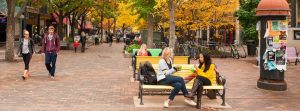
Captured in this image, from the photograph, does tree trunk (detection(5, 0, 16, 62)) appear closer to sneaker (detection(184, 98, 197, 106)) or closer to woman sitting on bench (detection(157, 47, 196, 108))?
woman sitting on bench (detection(157, 47, 196, 108))

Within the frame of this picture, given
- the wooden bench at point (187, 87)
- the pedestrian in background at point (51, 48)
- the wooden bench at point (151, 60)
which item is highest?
the pedestrian in background at point (51, 48)

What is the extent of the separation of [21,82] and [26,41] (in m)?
1.78

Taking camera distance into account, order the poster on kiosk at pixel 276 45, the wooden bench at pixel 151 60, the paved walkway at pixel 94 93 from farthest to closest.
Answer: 1. the wooden bench at pixel 151 60
2. the poster on kiosk at pixel 276 45
3. the paved walkway at pixel 94 93

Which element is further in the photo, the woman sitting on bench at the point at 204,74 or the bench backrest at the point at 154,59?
the bench backrest at the point at 154,59

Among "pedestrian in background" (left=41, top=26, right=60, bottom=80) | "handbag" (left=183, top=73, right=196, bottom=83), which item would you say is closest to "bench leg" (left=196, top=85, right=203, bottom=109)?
"handbag" (left=183, top=73, right=196, bottom=83)

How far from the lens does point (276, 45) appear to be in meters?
12.1

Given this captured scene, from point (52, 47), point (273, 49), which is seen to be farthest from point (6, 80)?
point (273, 49)

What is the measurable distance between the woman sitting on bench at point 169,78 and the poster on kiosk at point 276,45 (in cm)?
340

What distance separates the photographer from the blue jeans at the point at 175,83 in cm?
943

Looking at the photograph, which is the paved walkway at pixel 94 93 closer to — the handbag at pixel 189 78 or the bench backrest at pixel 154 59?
the bench backrest at pixel 154 59

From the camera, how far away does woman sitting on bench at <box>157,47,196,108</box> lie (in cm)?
944

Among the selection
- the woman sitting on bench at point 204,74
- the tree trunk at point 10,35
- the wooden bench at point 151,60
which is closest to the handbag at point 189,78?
the woman sitting on bench at point 204,74

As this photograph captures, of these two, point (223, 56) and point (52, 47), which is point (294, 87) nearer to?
point (52, 47)

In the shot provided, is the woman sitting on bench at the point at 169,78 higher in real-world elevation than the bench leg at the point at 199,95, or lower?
higher
